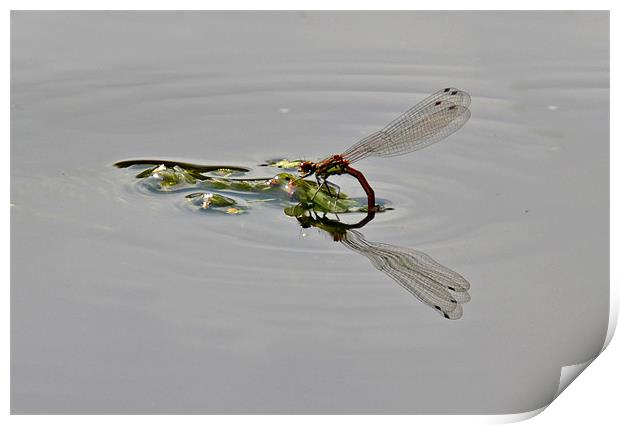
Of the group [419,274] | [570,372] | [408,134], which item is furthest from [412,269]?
[408,134]

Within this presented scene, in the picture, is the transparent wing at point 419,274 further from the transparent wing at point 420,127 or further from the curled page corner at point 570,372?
the transparent wing at point 420,127

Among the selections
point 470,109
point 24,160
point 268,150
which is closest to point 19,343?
point 24,160

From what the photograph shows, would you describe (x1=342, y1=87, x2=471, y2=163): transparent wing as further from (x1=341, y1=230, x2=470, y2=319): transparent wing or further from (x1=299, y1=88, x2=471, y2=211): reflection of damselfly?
(x1=341, y1=230, x2=470, y2=319): transparent wing

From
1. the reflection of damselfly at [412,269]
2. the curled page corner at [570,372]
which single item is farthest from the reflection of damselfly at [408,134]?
the curled page corner at [570,372]

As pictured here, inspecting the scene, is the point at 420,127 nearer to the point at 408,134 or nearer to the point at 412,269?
the point at 408,134
